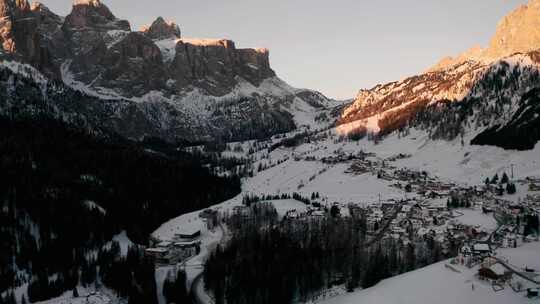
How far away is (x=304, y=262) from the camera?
291 feet

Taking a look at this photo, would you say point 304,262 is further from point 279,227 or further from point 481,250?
point 481,250

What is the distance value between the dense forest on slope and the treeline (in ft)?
85.0

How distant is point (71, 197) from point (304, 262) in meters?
76.1

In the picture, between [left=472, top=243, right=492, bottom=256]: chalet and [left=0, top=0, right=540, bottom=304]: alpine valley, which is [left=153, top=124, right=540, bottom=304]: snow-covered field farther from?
[left=472, top=243, right=492, bottom=256]: chalet

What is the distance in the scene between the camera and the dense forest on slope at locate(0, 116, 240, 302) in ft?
348

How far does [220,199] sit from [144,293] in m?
95.6

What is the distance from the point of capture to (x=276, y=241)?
9912 cm

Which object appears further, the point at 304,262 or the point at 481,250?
the point at 304,262

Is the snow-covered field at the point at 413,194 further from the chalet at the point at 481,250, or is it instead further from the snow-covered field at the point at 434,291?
the chalet at the point at 481,250

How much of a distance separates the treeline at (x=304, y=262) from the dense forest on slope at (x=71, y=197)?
25.9m

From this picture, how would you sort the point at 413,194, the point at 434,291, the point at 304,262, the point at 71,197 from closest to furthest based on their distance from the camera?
1. the point at 434,291
2. the point at 304,262
3. the point at 71,197
4. the point at 413,194

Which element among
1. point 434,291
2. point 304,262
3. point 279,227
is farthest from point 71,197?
point 434,291

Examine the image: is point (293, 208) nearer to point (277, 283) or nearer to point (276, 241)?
point (276, 241)

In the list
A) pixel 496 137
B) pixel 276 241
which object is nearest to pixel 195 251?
pixel 276 241
